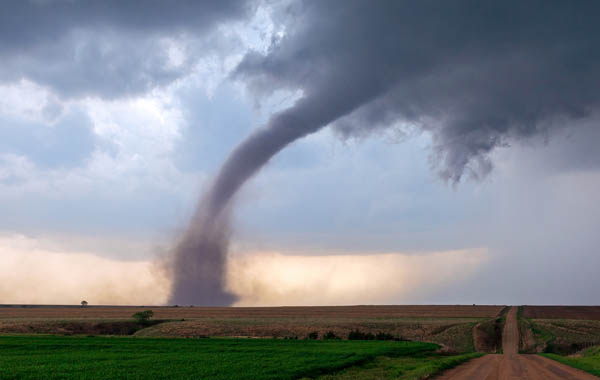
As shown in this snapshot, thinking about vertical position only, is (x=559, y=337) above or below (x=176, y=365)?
below

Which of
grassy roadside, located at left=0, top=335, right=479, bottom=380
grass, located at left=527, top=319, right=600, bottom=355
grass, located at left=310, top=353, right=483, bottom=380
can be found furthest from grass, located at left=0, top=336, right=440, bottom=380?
grass, located at left=527, top=319, right=600, bottom=355

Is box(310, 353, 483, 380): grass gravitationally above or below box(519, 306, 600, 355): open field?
above

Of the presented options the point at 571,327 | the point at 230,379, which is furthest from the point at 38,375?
the point at 571,327

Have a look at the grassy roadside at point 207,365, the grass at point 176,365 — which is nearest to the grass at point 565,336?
the grass at point 176,365

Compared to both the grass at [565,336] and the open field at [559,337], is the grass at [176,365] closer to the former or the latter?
the open field at [559,337]

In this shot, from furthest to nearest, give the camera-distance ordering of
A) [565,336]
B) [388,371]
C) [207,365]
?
[565,336]
[207,365]
[388,371]

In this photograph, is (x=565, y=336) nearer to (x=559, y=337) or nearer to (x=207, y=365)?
(x=559, y=337)

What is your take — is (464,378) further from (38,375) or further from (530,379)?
(38,375)

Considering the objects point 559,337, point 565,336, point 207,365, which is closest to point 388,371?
point 207,365

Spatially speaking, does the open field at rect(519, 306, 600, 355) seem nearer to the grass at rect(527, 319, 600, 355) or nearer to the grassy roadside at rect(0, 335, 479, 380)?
the grass at rect(527, 319, 600, 355)

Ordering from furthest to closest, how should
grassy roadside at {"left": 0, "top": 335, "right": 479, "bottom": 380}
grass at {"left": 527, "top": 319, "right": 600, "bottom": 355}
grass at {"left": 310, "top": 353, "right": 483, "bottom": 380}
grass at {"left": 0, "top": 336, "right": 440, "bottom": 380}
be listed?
grass at {"left": 527, "top": 319, "right": 600, "bottom": 355} → grass at {"left": 310, "top": 353, "right": 483, "bottom": 380} → grassy roadside at {"left": 0, "top": 335, "right": 479, "bottom": 380} → grass at {"left": 0, "top": 336, "right": 440, "bottom": 380}

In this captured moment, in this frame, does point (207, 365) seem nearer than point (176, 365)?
Yes

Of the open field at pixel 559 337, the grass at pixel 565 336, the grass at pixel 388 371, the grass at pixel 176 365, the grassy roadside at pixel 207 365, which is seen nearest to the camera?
the grass at pixel 176 365

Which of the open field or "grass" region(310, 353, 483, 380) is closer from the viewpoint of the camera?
"grass" region(310, 353, 483, 380)
